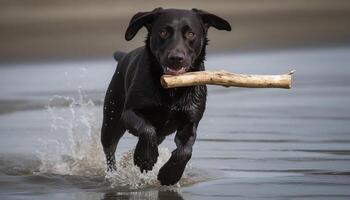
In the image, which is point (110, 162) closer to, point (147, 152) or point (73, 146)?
point (73, 146)

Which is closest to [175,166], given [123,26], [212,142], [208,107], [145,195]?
[145,195]

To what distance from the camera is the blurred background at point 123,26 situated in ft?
70.2

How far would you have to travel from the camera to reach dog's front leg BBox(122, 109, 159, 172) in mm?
9969

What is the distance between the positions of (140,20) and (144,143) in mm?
1009

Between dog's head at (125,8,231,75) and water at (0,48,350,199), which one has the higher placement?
dog's head at (125,8,231,75)

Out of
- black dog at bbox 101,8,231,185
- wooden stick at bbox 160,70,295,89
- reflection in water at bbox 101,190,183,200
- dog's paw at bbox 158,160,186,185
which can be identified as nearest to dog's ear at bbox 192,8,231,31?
black dog at bbox 101,8,231,185

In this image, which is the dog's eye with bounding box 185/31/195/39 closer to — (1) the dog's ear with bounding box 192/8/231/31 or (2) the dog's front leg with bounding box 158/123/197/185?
(1) the dog's ear with bounding box 192/8/231/31

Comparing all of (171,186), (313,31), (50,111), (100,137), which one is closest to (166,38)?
(171,186)

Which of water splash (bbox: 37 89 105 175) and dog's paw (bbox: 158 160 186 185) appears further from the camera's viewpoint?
water splash (bbox: 37 89 105 175)

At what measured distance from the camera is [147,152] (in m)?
9.99

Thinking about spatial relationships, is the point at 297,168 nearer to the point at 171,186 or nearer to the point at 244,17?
the point at 171,186

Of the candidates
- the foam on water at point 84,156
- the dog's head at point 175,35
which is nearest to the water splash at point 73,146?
the foam on water at point 84,156

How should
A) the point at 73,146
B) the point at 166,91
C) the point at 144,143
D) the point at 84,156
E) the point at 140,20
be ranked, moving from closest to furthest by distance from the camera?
1. the point at 144,143
2. the point at 166,91
3. the point at 140,20
4. the point at 84,156
5. the point at 73,146

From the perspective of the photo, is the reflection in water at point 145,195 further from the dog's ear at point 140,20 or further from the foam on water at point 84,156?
the dog's ear at point 140,20
